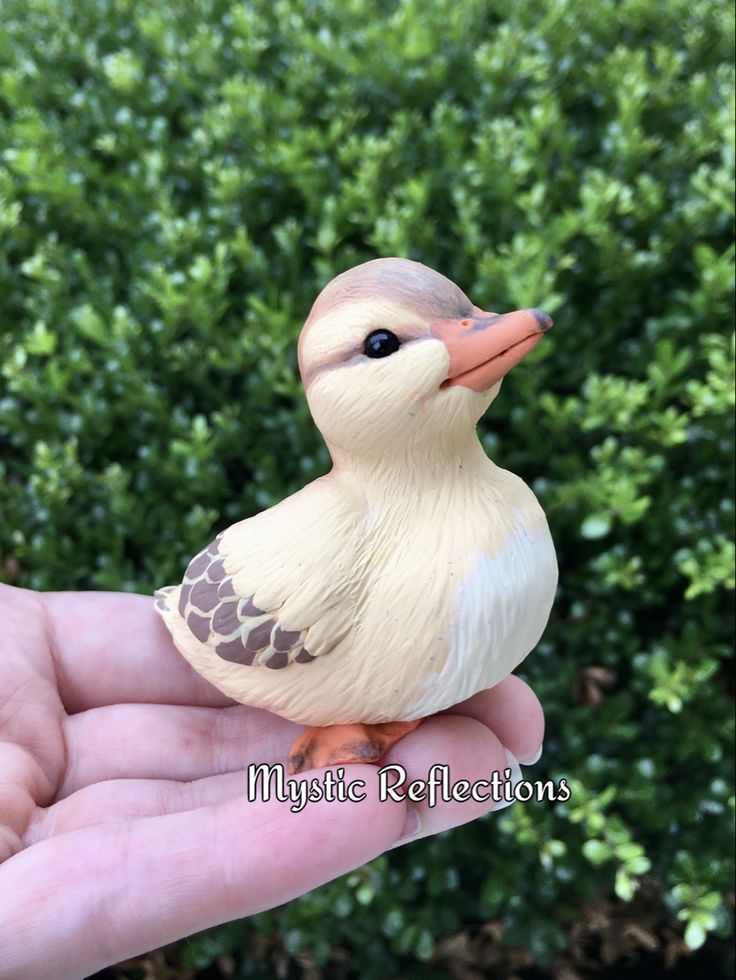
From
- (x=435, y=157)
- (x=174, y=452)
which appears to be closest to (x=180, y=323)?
(x=174, y=452)

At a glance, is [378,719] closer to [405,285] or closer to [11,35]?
[405,285]

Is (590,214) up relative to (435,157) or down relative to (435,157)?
down

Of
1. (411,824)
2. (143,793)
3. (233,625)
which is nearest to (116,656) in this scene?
(143,793)

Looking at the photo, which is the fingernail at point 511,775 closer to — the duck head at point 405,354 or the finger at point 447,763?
the finger at point 447,763

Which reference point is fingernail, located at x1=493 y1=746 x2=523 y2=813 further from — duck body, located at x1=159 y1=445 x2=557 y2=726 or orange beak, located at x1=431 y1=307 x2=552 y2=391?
orange beak, located at x1=431 y1=307 x2=552 y2=391

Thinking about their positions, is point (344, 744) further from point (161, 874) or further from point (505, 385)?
point (505, 385)

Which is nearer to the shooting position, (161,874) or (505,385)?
(161,874)

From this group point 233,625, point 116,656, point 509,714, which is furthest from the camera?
point 116,656

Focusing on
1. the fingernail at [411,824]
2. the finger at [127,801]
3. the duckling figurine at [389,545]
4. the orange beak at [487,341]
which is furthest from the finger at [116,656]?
the orange beak at [487,341]
